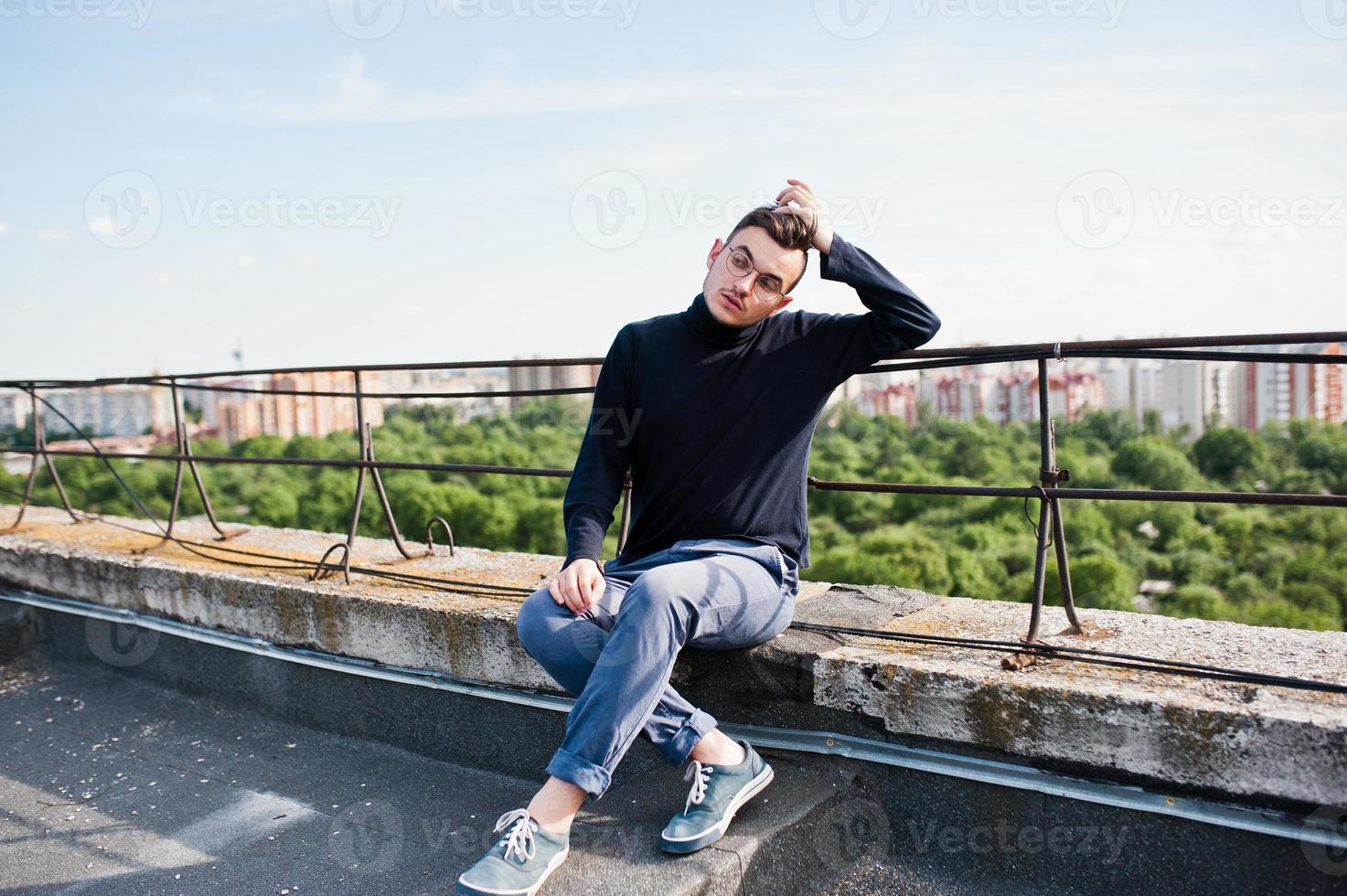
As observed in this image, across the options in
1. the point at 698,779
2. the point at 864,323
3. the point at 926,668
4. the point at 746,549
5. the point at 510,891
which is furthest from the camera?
the point at 864,323

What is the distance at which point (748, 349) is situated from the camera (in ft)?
8.36

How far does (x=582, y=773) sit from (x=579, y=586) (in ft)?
1.45

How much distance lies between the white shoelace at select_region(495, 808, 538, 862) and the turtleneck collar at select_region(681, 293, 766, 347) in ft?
3.96

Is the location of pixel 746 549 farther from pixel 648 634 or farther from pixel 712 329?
pixel 712 329

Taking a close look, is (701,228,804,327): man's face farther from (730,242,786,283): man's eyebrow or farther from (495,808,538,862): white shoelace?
(495,808,538,862): white shoelace

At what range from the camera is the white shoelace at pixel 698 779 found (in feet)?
7.23

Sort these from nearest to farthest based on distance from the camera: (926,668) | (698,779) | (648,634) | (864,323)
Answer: (648,634), (698,779), (926,668), (864,323)

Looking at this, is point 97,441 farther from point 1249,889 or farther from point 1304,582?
point 1304,582

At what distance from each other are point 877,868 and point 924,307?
4.39ft

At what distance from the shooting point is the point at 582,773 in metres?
2.03

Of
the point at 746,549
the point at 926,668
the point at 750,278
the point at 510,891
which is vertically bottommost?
the point at 510,891

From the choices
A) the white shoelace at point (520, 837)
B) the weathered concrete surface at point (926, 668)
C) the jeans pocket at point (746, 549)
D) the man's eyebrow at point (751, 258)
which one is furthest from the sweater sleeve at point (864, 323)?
the white shoelace at point (520, 837)

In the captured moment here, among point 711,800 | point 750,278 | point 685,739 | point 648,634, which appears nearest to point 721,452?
point 750,278

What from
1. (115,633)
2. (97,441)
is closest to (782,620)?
(115,633)
